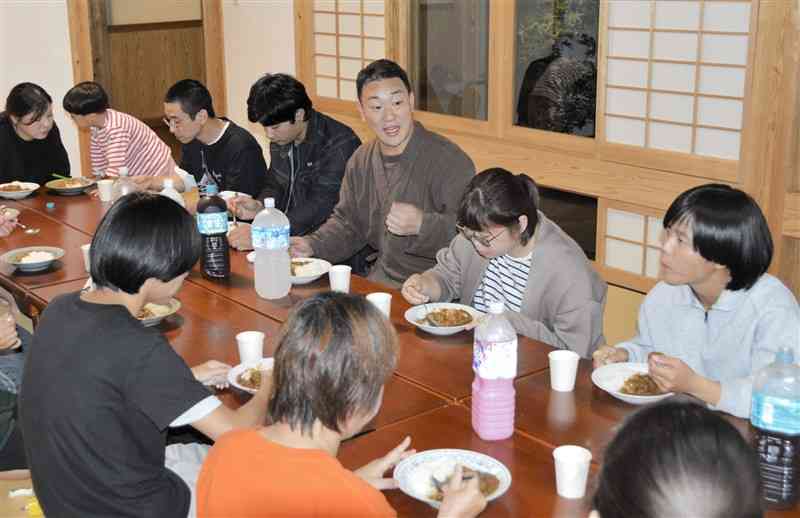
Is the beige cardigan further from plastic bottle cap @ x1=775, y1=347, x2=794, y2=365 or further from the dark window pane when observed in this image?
the dark window pane

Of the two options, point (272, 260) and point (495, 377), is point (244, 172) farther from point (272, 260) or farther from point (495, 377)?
point (495, 377)

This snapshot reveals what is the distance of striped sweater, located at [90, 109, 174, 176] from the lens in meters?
4.72

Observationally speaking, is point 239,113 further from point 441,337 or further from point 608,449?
point 608,449

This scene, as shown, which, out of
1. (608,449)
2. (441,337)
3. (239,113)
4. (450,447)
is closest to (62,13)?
(239,113)

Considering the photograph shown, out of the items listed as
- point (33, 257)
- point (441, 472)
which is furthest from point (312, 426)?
point (33, 257)

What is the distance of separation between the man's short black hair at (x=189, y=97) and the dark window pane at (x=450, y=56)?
4.40 feet

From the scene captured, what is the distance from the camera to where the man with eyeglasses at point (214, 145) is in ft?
13.6

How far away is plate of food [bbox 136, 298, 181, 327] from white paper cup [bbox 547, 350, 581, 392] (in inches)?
43.2

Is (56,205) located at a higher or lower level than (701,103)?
lower

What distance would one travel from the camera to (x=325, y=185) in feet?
12.6

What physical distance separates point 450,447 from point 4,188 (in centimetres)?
310

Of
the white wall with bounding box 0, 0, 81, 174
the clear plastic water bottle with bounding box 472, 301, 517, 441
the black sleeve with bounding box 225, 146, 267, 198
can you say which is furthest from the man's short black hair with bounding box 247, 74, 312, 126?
the white wall with bounding box 0, 0, 81, 174

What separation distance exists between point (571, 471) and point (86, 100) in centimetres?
366

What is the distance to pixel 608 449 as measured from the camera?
111 centimetres
